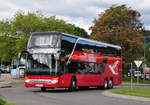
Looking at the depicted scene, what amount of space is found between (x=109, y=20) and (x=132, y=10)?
413cm

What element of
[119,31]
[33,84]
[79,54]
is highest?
[119,31]

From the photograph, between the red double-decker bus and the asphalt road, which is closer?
the asphalt road

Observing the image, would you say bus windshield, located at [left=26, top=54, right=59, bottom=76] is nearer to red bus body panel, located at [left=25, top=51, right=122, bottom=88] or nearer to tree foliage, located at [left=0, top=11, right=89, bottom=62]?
red bus body panel, located at [left=25, top=51, right=122, bottom=88]

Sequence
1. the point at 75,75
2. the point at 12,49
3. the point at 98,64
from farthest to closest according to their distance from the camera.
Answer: the point at 12,49 < the point at 98,64 < the point at 75,75

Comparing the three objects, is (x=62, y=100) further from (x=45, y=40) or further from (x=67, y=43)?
(x=67, y=43)

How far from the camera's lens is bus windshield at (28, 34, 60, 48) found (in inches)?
999

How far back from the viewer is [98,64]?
31328mm

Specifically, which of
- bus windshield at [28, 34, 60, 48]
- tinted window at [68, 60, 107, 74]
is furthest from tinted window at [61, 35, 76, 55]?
tinted window at [68, 60, 107, 74]

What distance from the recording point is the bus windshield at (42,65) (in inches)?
989

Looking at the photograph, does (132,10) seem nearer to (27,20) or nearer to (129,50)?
(129,50)

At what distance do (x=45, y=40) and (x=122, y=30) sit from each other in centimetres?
3778

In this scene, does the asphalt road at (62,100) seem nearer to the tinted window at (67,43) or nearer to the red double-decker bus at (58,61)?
the red double-decker bus at (58,61)

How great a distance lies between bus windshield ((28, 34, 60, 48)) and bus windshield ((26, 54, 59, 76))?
29.2 inches

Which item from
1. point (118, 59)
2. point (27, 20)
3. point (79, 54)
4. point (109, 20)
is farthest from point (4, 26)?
point (79, 54)
